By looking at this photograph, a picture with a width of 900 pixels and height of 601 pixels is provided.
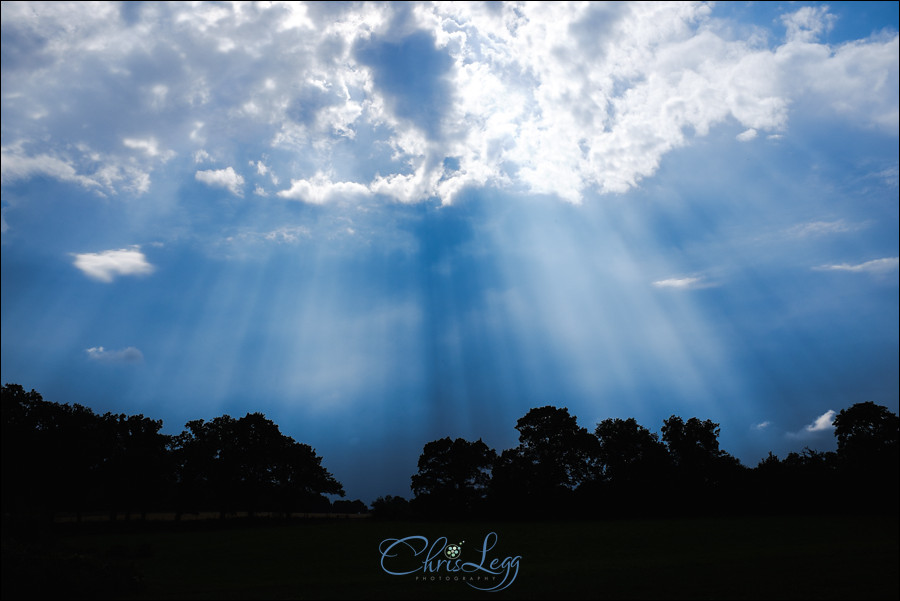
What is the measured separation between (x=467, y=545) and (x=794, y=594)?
2509 cm

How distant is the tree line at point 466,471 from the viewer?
71.2 m

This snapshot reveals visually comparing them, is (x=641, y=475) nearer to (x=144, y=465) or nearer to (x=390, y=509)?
(x=390, y=509)

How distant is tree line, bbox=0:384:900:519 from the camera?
71.2 meters

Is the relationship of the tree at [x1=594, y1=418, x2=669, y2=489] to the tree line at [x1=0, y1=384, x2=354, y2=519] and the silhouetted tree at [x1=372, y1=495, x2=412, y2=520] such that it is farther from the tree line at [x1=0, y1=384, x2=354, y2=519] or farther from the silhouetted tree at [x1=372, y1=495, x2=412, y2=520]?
the tree line at [x1=0, y1=384, x2=354, y2=519]

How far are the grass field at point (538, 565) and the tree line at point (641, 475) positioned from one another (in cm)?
1580

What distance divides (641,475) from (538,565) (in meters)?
56.2

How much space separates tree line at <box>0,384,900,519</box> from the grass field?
19156 millimetres

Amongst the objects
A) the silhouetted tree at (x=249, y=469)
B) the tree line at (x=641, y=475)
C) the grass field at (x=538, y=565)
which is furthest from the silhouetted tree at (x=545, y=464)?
the silhouetted tree at (x=249, y=469)

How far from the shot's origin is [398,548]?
133 ft

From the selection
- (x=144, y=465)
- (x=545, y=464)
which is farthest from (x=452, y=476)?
(x=144, y=465)

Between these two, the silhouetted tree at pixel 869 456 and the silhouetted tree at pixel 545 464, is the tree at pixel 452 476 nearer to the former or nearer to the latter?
the silhouetted tree at pixel 545 464

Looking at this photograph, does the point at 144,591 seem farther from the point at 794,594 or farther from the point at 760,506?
the point at 760,506

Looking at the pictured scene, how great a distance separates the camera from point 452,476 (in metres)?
87.6

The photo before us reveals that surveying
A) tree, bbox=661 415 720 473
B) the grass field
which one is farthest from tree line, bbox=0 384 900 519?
the grass field
